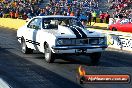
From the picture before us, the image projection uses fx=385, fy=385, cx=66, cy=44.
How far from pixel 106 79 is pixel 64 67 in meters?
3.53

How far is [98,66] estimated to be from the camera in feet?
42.3

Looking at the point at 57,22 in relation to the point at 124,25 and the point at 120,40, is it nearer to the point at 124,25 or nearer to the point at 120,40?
the point at 120,40

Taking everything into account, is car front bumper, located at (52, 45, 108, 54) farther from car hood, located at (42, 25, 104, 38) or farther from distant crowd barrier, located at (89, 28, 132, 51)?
distant crowd barrier, located at (89, 28, 132, 51)

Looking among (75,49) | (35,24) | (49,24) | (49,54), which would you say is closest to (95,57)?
(75,49)

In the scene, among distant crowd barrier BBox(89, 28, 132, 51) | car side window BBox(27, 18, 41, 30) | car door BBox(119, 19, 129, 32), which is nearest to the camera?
car side window BBox(27, 18, 41, 30)

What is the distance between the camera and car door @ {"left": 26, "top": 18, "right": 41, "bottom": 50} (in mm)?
14359

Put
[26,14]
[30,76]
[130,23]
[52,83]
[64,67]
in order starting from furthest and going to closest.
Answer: [26,14]
[130,23]
[64,67]
[30,76]
[52,83]

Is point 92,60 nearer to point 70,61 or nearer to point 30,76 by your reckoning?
point 70,61

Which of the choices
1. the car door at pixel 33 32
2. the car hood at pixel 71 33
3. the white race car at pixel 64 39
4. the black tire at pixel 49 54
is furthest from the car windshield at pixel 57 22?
the black tire at pixel 49 54

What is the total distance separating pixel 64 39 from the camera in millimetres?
12672

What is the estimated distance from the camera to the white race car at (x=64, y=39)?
41.6 feet

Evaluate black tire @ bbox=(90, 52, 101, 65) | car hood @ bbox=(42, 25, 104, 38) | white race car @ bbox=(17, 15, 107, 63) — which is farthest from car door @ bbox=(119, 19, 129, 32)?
car hood @ bbox=(42, 25, 104, 38)

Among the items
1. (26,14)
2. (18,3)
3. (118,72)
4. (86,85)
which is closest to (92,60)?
(118,72)

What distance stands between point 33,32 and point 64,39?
2.26 meters
